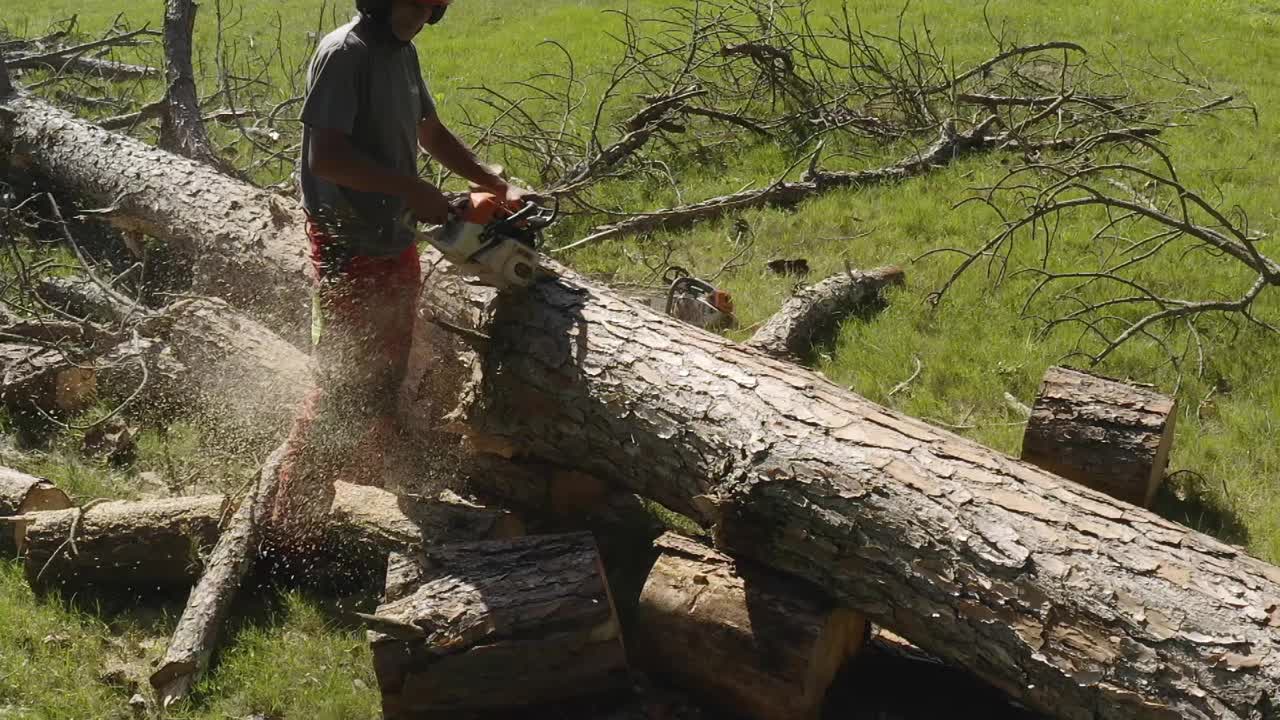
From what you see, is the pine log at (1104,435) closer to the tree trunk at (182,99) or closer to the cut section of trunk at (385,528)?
the cut section of trunk at (385,528)

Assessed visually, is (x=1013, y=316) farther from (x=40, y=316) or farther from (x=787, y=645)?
(x=40, y=316)

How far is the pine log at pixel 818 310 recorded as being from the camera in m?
5.12

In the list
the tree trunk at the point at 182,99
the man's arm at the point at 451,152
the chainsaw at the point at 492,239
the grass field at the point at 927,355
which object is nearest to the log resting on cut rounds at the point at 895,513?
the chainsaw at the point at 492,239

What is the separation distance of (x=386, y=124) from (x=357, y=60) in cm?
25

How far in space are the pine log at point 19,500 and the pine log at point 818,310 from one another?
2.85 meters

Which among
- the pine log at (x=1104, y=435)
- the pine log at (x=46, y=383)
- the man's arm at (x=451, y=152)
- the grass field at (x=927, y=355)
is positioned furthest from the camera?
the pine log at (x=46, y=383)

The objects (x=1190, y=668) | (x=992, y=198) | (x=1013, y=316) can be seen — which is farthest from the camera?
(x=992, y=198)

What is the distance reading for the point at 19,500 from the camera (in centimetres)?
400

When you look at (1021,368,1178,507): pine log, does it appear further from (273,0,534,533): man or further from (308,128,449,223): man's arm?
(308,128,449,223): man's arm

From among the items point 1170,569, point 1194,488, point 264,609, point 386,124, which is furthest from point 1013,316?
point 264,609

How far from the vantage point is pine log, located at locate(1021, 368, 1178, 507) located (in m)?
3.91

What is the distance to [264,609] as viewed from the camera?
3750 mm

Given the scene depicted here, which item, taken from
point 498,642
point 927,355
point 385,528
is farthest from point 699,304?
point 498,642

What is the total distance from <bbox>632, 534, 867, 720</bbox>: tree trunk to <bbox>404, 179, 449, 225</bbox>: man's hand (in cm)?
132
